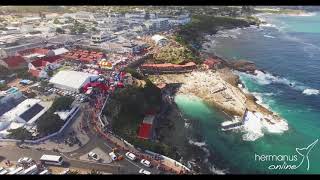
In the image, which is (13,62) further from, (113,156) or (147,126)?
(113,156)

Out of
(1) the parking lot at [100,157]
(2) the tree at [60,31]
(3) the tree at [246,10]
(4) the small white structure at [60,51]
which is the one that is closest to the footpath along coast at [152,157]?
(1) the parking lot at [100,157]

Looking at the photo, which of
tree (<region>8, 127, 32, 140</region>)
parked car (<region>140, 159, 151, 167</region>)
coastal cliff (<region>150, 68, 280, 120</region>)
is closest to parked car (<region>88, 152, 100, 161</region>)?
parked car (<region>140, 159, 151, 167</region>)

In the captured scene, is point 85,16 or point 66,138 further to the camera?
point 85,16

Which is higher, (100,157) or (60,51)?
(60,51)

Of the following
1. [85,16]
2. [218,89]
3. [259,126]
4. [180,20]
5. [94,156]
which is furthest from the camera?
A: [85,16]

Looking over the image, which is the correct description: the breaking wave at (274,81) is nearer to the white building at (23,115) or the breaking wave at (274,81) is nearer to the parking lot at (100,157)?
the parking lot at (100,157)

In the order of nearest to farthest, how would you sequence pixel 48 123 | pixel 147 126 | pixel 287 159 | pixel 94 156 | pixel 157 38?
1. pixel 94 156
2. pixel 287 159
3. pixel 48 123
4. pixel 147 126
5. pixel 157 38

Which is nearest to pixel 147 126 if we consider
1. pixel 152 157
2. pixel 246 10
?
pixel 152 157

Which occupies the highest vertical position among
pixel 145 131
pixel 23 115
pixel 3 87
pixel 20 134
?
pixel 3 87
